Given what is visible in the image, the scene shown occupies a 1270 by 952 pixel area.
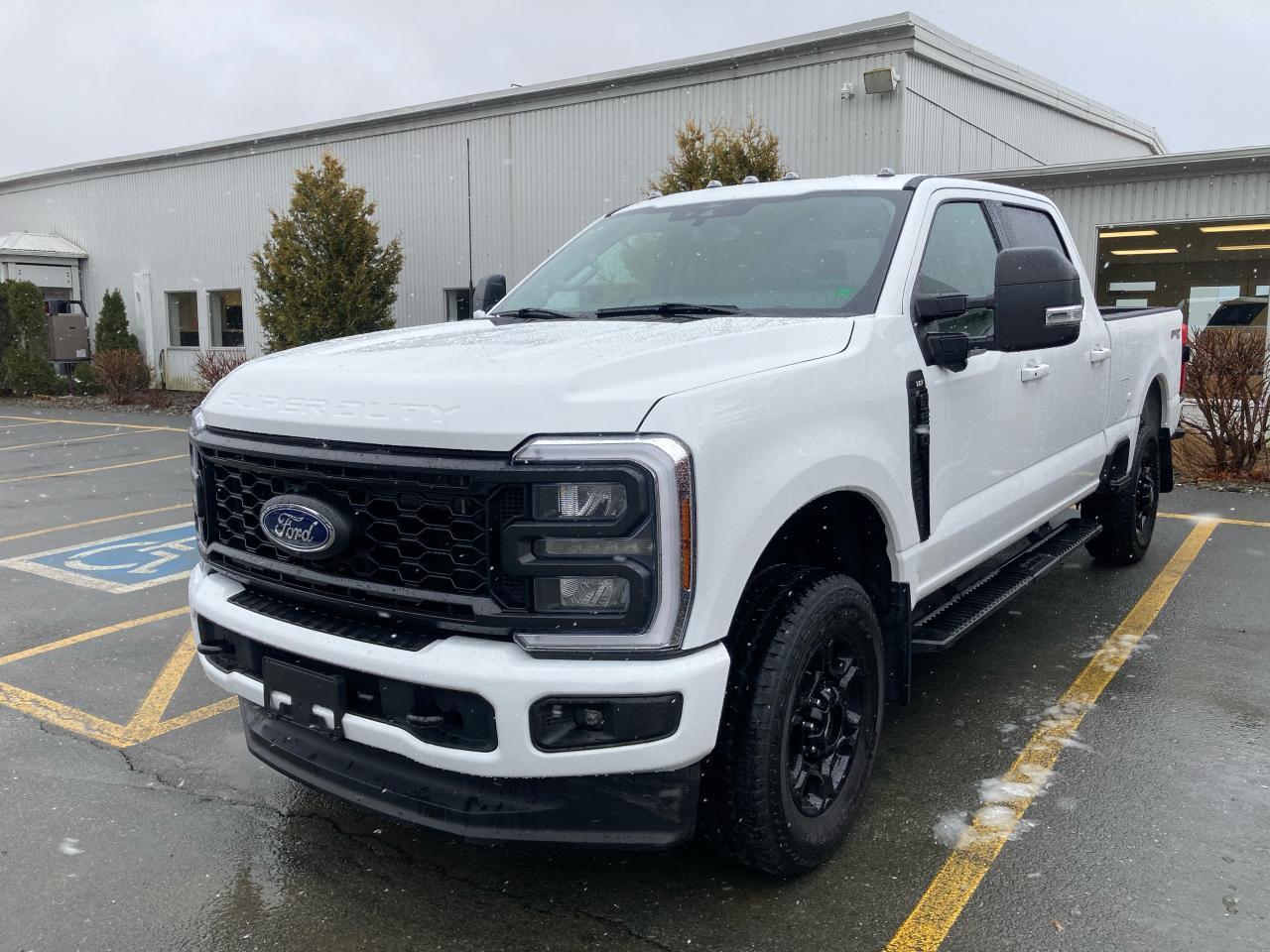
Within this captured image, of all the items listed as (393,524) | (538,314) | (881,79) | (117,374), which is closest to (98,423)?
(117,374)

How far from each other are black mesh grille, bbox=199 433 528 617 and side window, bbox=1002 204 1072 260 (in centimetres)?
306

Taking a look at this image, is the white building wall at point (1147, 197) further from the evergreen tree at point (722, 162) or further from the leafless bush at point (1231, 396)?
the leafless bush at point (1231, 396)

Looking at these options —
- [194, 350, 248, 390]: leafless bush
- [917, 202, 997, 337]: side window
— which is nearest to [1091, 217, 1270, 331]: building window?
[917, 202, 997, 337]: side window

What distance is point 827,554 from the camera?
313 centimetres

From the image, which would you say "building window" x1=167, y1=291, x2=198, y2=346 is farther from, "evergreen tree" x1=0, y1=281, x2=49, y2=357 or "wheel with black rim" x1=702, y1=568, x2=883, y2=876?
"wheel with black rim" x1=702, y1=568, x2=883, y2=876

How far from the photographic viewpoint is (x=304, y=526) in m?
2.55

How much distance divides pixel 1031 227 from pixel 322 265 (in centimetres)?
1348

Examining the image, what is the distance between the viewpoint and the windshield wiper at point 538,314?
12.3 ft

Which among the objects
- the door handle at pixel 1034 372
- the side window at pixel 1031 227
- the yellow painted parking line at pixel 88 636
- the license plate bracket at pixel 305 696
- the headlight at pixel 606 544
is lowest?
the yellow painted parking line at pixel 88 636

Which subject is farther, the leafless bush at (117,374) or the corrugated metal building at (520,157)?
the leafless bush at (117,374)

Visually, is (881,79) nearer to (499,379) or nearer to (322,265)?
(322,265)

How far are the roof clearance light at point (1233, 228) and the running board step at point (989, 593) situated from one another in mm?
8680

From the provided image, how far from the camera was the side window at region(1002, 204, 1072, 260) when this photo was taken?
14.5ft

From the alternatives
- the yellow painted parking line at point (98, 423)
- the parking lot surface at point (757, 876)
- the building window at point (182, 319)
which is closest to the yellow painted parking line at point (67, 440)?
the yellow painted parking line at point (98, 423)
